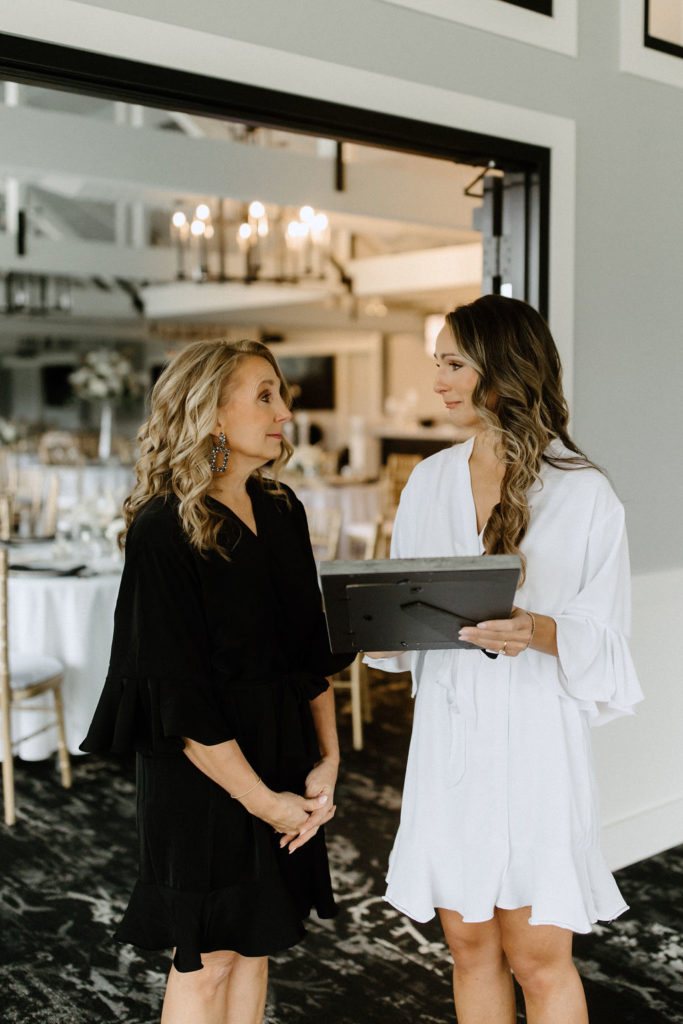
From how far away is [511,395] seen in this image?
6.33 ft

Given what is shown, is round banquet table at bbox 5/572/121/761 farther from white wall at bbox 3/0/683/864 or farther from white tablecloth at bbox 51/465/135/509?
white tablecloth at bbox 51/465/135/509

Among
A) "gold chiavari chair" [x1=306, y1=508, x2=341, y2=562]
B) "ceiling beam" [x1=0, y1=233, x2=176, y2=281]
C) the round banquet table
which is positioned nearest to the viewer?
the round banquet table

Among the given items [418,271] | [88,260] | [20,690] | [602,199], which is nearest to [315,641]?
[602,199]

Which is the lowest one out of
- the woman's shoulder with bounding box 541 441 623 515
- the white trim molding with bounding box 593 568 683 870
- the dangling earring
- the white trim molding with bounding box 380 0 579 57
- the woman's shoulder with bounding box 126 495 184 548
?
the white trim molding with bounding box 593 568 683 870

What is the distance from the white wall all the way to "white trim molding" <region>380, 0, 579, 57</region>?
0.03 metres

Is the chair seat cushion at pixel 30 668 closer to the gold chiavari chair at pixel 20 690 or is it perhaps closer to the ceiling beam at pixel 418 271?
the gold chiavari chair at pixel 20 690

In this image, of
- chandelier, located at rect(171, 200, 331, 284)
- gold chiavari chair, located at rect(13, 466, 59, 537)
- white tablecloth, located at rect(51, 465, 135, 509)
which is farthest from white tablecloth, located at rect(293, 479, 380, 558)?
white tablecloth, located at rect(51, 465, 135, 509)

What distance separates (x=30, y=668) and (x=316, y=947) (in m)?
2.06

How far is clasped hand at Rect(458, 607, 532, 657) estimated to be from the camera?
1.75 metres

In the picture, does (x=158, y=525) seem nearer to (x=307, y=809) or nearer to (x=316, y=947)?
(x=307, y=809)

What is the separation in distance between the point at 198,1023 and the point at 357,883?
165 cm

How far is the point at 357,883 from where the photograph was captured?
3467 millimetres

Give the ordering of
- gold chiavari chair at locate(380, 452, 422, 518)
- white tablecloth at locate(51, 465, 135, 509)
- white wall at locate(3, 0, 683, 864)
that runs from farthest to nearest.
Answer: white tablecloth at locate(51, 465, 135, 509)
gold chiavari chair at locate(380, 452, 422, 518)
white wall at locate(3, 0, 683, 864)

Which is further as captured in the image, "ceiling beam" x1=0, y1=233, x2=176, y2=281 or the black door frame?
"ceiling beam" x1=0, y1=233, x2=176, y2=281
